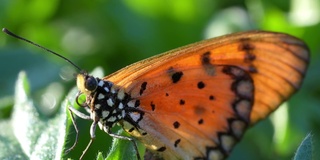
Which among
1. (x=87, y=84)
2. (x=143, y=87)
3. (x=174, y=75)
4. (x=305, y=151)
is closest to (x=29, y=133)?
(x=87, y=84)

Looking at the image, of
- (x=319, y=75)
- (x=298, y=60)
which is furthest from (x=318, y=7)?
(x=298, y=60)

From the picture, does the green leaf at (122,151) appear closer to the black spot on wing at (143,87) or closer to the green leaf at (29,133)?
the green leaf at (29,133)

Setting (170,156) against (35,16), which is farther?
(35,16)

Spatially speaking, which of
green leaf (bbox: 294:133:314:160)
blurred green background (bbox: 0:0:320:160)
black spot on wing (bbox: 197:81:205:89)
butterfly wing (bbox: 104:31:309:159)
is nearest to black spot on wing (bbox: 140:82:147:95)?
butterfly wing (bbox: 104:31:309:159)

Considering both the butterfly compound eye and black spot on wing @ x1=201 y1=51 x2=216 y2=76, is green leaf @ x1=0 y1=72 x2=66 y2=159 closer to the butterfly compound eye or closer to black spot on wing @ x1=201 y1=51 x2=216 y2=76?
the butterfly compound eye

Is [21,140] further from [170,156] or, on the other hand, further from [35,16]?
[35,16]

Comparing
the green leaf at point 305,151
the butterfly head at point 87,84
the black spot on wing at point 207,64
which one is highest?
the black spot on wing at point 207,64

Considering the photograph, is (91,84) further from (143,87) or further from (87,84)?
(143,87)

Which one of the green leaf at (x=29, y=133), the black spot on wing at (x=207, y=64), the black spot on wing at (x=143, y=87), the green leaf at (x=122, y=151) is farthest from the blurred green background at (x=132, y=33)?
the green leaf at (x=122, y=151)
